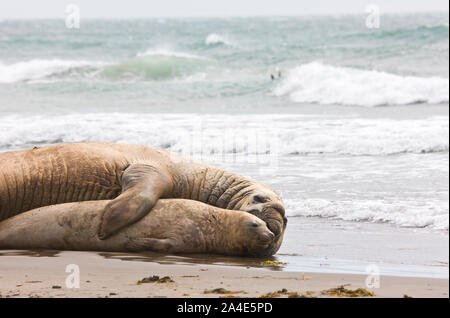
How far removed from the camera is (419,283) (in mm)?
5656

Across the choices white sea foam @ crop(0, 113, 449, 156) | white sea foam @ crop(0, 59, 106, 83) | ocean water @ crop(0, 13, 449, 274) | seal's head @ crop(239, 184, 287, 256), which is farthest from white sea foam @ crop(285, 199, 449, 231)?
white sea foam @ crop(0, 59, 106, 83)

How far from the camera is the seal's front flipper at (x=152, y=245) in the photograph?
22.7 feet

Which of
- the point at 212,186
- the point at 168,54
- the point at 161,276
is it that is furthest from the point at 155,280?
the point at 168,54

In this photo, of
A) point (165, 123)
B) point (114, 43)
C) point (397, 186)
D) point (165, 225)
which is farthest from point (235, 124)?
point (114, 43)

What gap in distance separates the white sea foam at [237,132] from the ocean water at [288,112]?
0.12 feet

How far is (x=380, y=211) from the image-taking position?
9.09 meters

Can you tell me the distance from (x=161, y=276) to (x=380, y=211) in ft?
13.7

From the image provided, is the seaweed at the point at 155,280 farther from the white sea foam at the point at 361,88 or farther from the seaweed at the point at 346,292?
the white sea foam at the point at 361,88

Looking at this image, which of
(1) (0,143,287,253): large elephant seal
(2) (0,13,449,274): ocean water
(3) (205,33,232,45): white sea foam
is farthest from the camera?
(3) (205,33,232,45): white sea foam

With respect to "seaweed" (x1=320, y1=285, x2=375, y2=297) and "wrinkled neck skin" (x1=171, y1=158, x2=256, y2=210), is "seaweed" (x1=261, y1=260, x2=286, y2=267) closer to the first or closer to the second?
"wrinkled neck skin" (x1=171, y1=158, x2=256, y2=210)

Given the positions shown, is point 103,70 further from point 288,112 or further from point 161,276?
point 161,276

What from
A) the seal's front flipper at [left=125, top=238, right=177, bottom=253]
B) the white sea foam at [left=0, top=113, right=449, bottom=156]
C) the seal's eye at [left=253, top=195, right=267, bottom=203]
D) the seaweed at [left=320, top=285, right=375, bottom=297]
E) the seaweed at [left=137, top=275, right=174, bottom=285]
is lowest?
the seaweed at [left=320, top=285, right=375, bottom=297]

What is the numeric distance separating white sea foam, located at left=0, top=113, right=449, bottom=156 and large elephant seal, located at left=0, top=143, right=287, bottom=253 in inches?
256

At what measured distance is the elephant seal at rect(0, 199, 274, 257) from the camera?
6.93 metres
